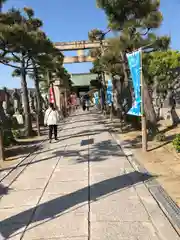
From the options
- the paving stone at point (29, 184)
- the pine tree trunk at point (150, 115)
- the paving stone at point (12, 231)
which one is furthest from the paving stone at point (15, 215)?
the pine tree trunk at point (150, 115)

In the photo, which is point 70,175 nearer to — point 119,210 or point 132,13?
point 119,210

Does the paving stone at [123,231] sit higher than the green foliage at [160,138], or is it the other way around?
the green foliage at [160,138]

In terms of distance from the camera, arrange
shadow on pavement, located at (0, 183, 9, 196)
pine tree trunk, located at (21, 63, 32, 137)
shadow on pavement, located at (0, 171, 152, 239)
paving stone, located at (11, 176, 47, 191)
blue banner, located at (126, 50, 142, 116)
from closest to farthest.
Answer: shadow on pavement, located at (0, 171, 152, 239) → shadow on pavement, located at (0, 183, 9, 196) → paving stone, located at (11, 176, 47, 191) → blue banner, located at (126, 50, 142, 116) → pine tree trunk, located at (21, 63, 32, 137)

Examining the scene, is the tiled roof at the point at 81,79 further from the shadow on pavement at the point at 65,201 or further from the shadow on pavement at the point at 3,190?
the shadow on pavement at the point at 3,190

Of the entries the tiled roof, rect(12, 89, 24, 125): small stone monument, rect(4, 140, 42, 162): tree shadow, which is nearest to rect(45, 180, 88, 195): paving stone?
rect(4, 140, 42, 162): tree shadow

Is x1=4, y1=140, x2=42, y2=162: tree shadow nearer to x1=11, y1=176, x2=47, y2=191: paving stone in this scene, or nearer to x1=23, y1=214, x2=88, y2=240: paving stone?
x1=11, y1=176, x2=47, y2=191: paving stone

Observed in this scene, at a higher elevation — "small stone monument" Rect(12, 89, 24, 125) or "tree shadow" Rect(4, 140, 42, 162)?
"small stone monument" Rect(12, 89, 24, 125)

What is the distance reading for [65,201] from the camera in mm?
4652

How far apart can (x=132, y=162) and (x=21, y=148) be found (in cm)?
466

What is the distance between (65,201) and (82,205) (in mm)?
324

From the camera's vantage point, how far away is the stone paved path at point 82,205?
11.8 ft

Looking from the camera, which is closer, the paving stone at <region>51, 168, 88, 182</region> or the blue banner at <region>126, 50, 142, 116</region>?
the paving stone at <region>51, 168, 88, 182</region>

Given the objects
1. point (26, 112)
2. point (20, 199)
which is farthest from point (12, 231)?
point (26, 112)

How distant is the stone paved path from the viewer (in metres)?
3.60
